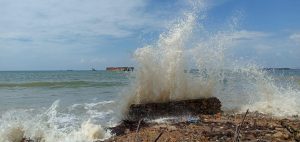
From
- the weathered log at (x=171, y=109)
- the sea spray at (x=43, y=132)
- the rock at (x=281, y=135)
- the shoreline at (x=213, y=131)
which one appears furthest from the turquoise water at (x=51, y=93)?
the rock at (x=281, y=135)

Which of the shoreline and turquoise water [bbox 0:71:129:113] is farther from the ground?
the shoreline

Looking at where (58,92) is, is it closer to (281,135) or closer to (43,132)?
(43,132)

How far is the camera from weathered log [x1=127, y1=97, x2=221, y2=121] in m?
10.9

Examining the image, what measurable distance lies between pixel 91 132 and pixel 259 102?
21.5 ft

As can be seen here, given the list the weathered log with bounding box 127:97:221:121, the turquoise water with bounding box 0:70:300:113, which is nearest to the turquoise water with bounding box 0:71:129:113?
the turquoise water with bounding box 0:70:300:113

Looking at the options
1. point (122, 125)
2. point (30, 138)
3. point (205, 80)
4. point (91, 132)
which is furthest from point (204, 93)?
point (30, 138)

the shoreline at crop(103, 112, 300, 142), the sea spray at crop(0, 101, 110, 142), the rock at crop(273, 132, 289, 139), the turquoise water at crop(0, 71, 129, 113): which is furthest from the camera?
the turquoise water at crop(0, 71, 129, 113)

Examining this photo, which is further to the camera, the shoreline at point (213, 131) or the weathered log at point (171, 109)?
the weathered log at point (171, 109)

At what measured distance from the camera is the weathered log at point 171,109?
1088 cm

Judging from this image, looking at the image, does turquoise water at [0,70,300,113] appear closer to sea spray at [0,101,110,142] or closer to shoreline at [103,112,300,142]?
sea spray at [0,101,110,142]

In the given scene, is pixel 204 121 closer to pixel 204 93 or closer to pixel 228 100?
pixel 204 93

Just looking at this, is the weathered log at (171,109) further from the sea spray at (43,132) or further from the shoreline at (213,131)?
the sea spray at (43,132)

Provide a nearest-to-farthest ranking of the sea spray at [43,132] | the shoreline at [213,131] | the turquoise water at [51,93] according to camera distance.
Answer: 1. the shoreline at [213,131]
2. the sea spray at [43,132]
3. the turquoise water at [51,93]

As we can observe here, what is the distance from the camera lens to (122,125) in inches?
407
